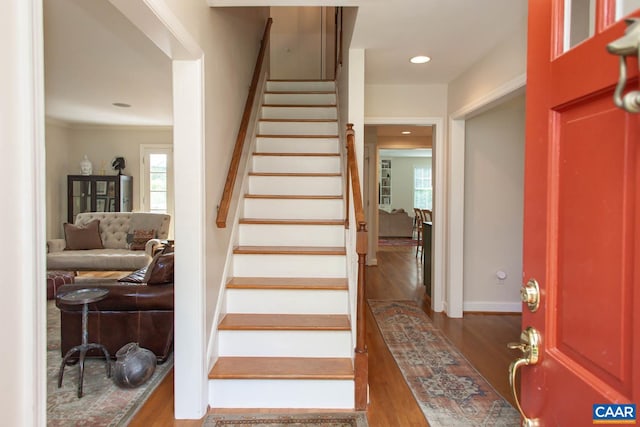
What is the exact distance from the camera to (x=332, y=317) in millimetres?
2621

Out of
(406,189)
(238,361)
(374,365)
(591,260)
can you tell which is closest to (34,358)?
(591,260)

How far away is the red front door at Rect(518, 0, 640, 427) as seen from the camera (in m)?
0.58

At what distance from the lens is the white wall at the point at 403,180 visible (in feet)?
43.2

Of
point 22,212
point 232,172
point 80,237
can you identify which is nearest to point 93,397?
point 232,172

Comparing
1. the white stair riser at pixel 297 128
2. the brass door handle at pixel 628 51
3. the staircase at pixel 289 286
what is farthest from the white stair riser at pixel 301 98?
the brass door handle at pixel 628 51

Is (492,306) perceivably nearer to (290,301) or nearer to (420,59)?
(290,301)

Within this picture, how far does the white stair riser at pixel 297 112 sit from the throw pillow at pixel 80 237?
11.0 ft

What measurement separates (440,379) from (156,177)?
19.7 feet

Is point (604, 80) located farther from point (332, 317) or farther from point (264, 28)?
point (264, 28)

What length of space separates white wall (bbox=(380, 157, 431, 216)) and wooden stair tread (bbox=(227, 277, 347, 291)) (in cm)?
1064

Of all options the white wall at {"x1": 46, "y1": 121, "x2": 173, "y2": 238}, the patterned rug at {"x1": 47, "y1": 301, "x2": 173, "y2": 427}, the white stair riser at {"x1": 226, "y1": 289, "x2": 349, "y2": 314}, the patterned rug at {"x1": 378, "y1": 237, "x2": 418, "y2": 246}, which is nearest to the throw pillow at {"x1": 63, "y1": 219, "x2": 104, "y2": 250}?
the white wall at {"x1": 46, "y1": 121, "x2": 173, "y2": 238}

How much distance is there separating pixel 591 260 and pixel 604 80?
0.29 metres

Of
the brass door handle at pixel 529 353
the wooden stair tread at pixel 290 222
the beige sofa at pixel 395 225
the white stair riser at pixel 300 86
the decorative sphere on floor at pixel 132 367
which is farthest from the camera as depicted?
the beige sofa at pixel 395 225

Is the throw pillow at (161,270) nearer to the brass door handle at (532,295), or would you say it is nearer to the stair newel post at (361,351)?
the stair newel post at (361,351)
